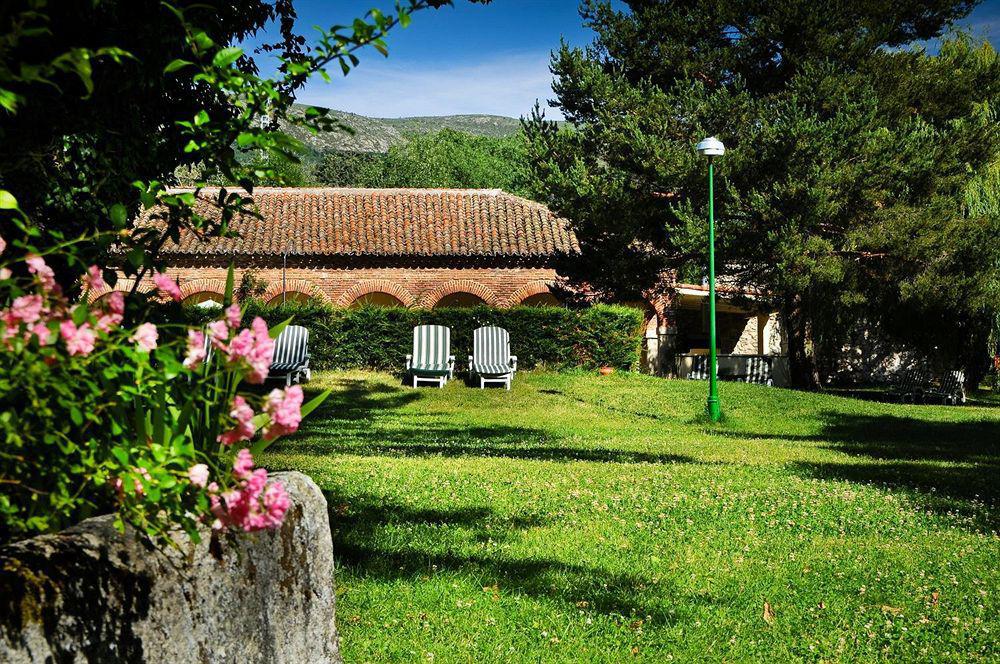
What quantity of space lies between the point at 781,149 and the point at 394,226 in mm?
15680

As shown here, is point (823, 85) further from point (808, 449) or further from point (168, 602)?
point (168, 602)

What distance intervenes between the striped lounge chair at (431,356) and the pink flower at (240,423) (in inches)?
724

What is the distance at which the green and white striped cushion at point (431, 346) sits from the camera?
70.5 feet

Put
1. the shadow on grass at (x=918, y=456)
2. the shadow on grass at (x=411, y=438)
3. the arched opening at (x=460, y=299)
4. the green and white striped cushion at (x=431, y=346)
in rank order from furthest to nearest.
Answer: the arched opening at (x=460, y=299) → the green and white striped cushion at (x=431, y=346) → the shadow on grass at (x=411, y=438) → the shadow on grass at (x=918, y=456)

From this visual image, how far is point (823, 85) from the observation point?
23.2 m

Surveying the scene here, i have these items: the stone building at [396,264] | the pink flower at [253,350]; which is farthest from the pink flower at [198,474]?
the stone building at [396,264]

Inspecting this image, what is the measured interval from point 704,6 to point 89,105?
925 inches

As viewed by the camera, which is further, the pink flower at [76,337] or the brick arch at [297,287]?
the brick arch at [297,287]

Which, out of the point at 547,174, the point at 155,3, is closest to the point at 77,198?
the point at 155,3

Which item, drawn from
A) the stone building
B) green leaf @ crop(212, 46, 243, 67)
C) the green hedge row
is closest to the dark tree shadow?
the green hedge row

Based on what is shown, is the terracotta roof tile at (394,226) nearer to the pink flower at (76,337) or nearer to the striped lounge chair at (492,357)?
the striped lounge chair at (492,357)

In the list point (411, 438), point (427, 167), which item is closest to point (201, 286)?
point (411, 438)

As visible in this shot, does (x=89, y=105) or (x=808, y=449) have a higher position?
(x=89, y=105)

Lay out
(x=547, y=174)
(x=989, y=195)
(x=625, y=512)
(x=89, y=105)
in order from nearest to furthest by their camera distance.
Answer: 1. (x=89, y=105)
2. (x=625, y=512)
3. (x=547, y=174)
4. (x=989, y=195)
